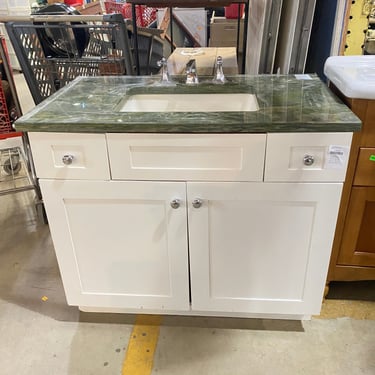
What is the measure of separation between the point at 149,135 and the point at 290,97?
1.72 feet

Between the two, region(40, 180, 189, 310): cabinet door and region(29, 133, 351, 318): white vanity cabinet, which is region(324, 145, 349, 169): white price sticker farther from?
region(40, 180, 189, 310): cabinet door

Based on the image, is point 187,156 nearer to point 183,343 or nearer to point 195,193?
point 195,193

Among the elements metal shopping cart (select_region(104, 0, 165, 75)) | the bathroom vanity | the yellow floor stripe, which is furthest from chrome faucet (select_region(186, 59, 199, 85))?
the yellow floor stripe

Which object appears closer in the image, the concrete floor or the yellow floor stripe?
the concrete floor

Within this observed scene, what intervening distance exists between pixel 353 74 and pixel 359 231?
1.89 ft

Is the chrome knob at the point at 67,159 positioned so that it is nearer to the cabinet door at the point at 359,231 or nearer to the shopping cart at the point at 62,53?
the shopping cart at the point at 62,53

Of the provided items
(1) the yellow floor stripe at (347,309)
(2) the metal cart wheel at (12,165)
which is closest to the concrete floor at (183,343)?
(1) the yellow floor stripe at (347,309)

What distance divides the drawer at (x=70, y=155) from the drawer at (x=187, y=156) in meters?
0.04

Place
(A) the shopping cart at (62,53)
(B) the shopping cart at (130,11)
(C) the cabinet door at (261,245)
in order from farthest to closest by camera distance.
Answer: (B) the shopping cart at (130,11) → (A) the shopping cart at (62,53) → (C) the cabinet door at (261,245)

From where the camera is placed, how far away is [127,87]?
148 centimetres

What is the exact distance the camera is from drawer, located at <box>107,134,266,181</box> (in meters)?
1.11

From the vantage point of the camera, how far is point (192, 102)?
4.84 ft

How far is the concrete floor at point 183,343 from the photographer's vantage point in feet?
4.47

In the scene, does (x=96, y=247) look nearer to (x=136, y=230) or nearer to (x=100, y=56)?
(x=136, y=230)
